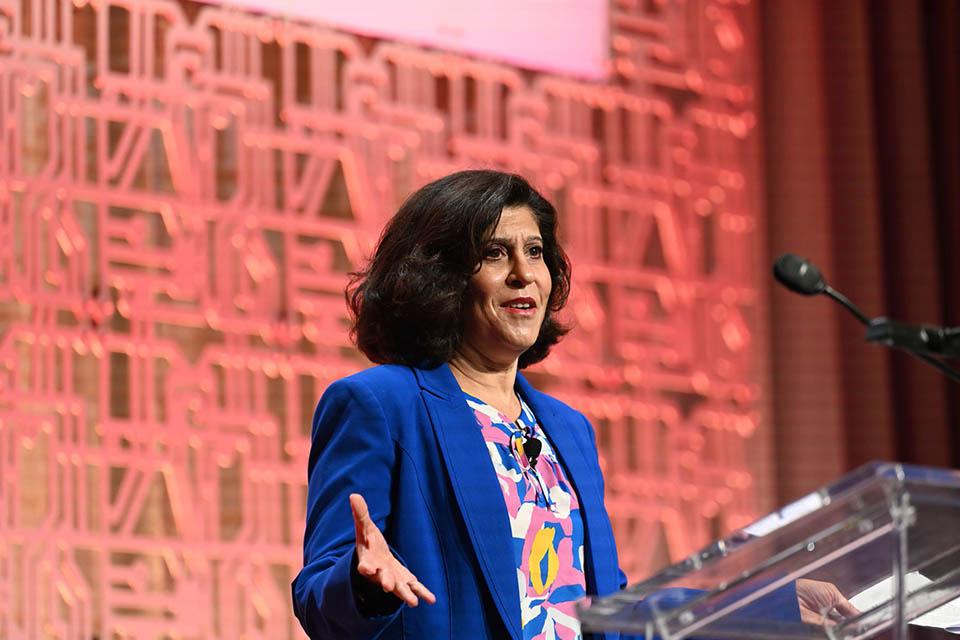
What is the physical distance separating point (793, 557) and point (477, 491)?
0.57 m

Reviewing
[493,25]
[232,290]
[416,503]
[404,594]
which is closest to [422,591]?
[404,594]

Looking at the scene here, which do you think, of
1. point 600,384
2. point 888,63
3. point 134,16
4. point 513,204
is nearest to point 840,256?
point 888,63

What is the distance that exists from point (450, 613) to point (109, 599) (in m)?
1.75

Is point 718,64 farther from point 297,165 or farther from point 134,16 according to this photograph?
point 134,16

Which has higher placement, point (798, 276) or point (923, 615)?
point (798, 276)

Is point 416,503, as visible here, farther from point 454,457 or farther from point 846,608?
point 846,608

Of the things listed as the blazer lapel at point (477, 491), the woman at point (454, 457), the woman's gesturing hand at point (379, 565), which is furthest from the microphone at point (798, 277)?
the woman's gesturing hand at point (379, 565)

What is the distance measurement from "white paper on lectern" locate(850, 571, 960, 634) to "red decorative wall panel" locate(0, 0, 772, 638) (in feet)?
7.03

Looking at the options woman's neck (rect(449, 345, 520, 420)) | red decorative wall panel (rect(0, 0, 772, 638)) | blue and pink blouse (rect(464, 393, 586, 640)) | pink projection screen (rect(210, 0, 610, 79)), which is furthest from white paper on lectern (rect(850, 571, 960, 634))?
pink projection screen (rect(210, 0, 610, 79))

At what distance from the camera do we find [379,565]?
1.59 metres

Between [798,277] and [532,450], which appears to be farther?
[798,277]

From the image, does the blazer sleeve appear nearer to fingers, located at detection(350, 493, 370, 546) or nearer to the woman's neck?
fingers, located at detection(350, 493, 370, 546)

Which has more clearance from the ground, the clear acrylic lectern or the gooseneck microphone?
the gooseneck microphone

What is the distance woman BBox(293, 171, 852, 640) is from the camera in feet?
5.78
